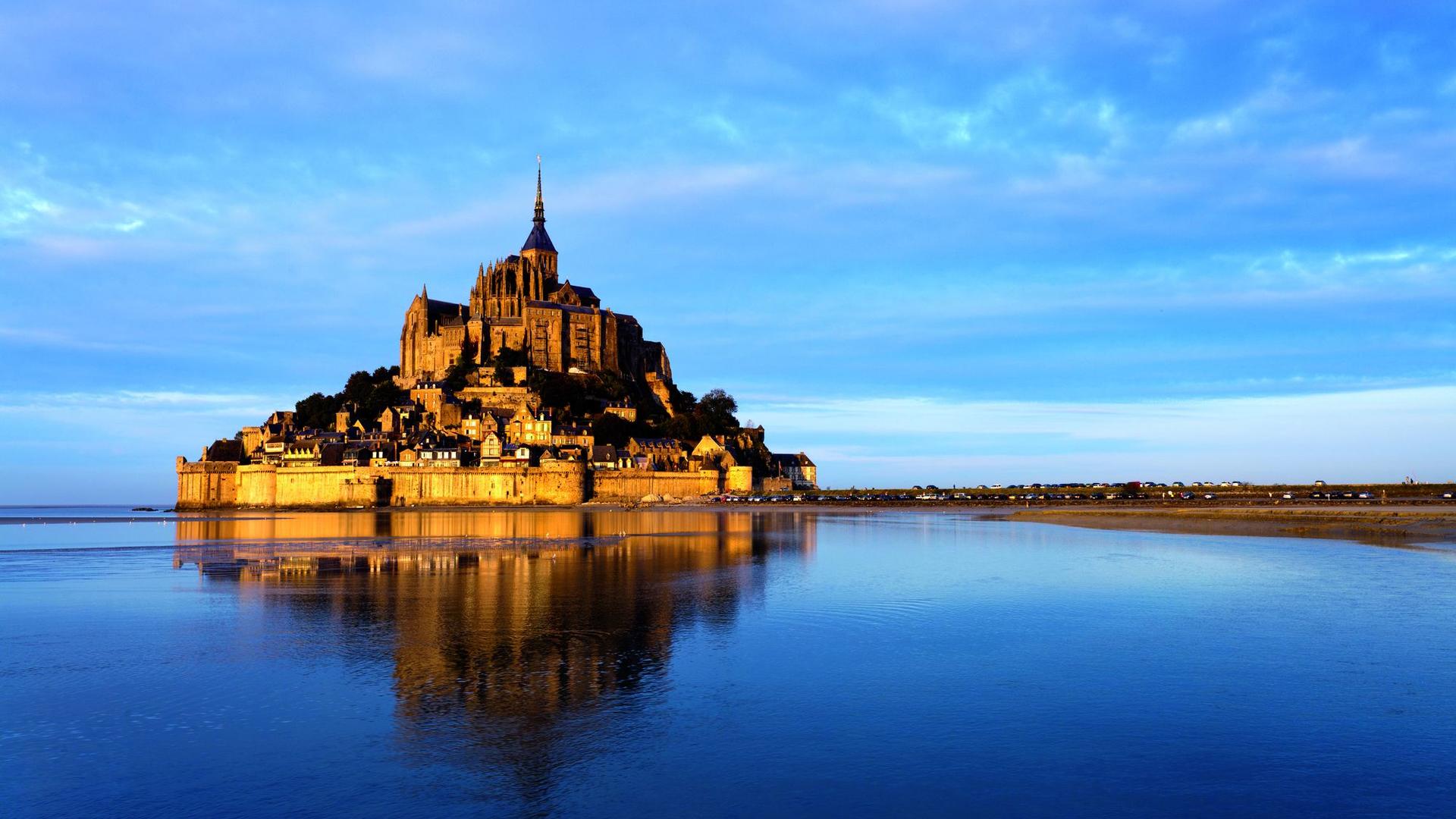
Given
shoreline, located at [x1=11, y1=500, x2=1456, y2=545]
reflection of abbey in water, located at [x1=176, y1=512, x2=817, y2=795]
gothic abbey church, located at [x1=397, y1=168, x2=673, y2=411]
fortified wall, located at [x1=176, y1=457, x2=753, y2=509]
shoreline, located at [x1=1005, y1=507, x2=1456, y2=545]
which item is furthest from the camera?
gothic abbey church, located at [x1=397, y1=168, x2=673, y2=411]

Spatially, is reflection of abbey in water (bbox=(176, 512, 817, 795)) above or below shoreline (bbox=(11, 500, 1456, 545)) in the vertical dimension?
below

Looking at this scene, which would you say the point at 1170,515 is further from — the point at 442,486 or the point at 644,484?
the point at 442,486

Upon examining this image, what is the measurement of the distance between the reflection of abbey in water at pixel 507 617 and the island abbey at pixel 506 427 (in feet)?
168

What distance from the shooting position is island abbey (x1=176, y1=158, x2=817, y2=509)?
3679 inches

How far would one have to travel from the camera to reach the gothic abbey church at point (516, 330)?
10988cm

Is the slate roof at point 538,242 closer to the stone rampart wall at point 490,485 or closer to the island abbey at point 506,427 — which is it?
the island abbey at point 506,427

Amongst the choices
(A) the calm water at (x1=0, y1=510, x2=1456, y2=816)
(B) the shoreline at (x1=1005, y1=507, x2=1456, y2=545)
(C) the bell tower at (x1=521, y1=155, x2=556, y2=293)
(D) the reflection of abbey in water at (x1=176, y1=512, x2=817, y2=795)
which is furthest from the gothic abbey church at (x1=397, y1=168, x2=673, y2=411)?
(A) the calm water at (x1=0, y1=510, x2=1456, y2=816)

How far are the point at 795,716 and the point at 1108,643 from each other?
6765mm

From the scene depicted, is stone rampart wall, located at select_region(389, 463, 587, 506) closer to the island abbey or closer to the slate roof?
the island abbey

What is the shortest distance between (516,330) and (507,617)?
94468 mm

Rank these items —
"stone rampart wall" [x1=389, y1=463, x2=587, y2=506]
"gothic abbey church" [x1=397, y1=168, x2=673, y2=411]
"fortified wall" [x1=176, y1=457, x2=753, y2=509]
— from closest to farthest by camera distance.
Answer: "fortified wall" [x1=176, y1=457, x2=753, y2=509] → "stone rampart wall" [x1=389, y1=463, x2=587, y2=506] → "gothic abbey church" [x1=397, y1=168, x2=673, y2=411]

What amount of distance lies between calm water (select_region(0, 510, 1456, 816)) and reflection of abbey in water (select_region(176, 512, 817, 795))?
0.09 meters

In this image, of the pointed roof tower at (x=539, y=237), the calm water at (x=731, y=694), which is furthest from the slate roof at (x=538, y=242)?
the calm water at (x=731, y=694)

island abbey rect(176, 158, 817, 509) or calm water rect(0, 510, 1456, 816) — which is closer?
calm water rect(0, 510, 1456, 816)
